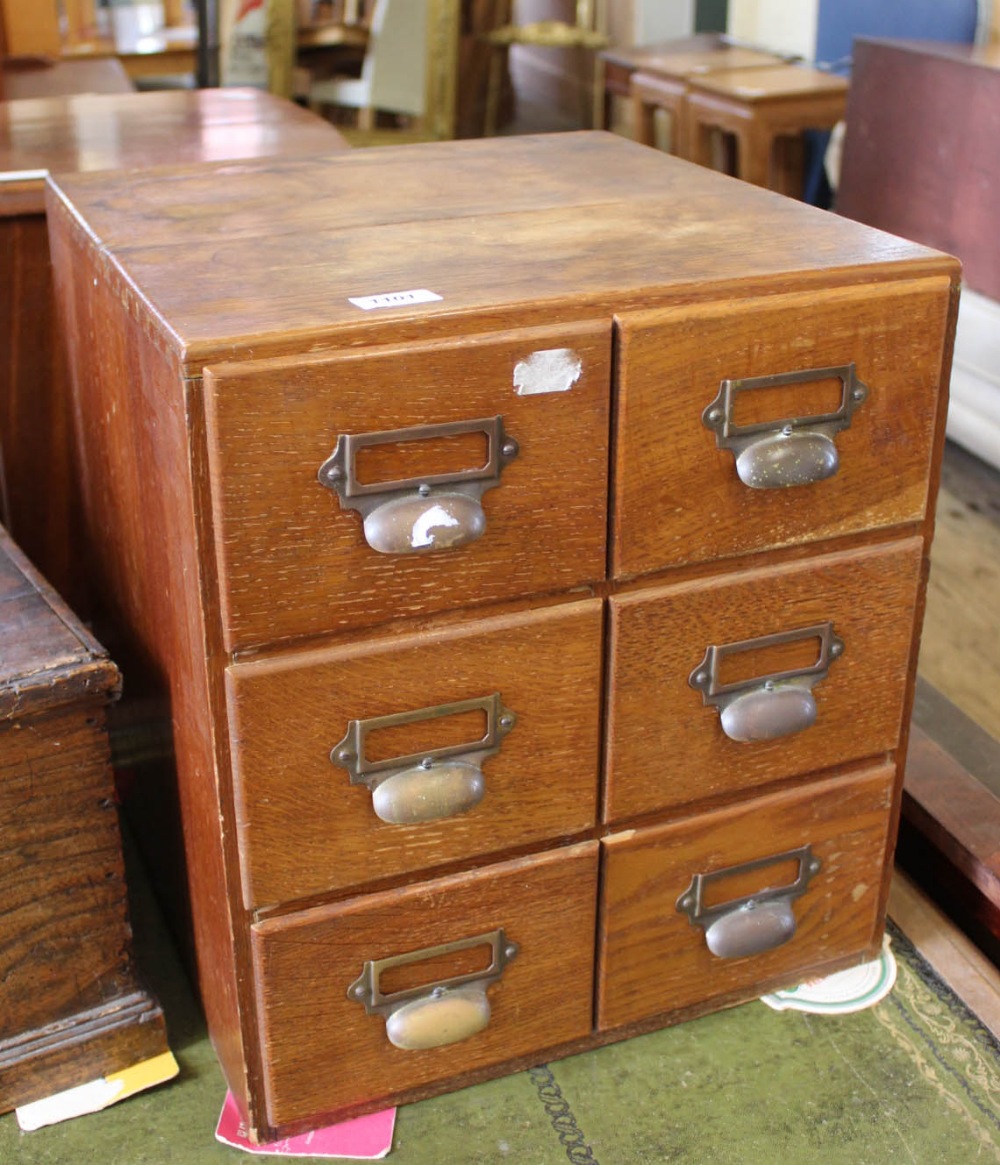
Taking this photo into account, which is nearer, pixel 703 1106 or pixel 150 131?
pixel 703 1106

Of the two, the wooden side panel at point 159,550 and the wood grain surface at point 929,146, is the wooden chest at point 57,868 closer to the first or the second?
the wooden side panel at point 159,550

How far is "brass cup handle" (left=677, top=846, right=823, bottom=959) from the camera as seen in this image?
3.81 ft

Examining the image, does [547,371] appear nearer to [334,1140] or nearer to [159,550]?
[159,550]

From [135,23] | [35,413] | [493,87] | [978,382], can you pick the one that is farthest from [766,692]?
[493,87]

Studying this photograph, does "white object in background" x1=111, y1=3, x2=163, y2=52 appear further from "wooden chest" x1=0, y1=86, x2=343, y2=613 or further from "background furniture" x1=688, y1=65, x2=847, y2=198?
"wooden chest" x1=0, y1=86, x2=343, y2=613

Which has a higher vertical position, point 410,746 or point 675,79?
point 675,79

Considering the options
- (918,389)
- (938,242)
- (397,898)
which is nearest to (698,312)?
(918,389)

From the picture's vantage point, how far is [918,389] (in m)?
1.03

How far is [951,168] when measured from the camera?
255 centimetres

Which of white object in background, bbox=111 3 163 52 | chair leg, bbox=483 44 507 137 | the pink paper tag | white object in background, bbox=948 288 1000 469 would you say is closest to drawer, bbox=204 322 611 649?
the pink paper tag

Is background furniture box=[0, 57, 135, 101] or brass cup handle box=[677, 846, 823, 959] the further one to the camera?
background furniture box=[0, 57, 135, 101]

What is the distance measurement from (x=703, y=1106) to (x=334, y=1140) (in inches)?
11.9

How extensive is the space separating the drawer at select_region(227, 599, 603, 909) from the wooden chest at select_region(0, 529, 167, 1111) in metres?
0.17

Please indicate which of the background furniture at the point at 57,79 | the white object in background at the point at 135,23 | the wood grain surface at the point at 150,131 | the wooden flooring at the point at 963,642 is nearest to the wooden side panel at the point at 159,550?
the wood grain surface at the point at 150,131
